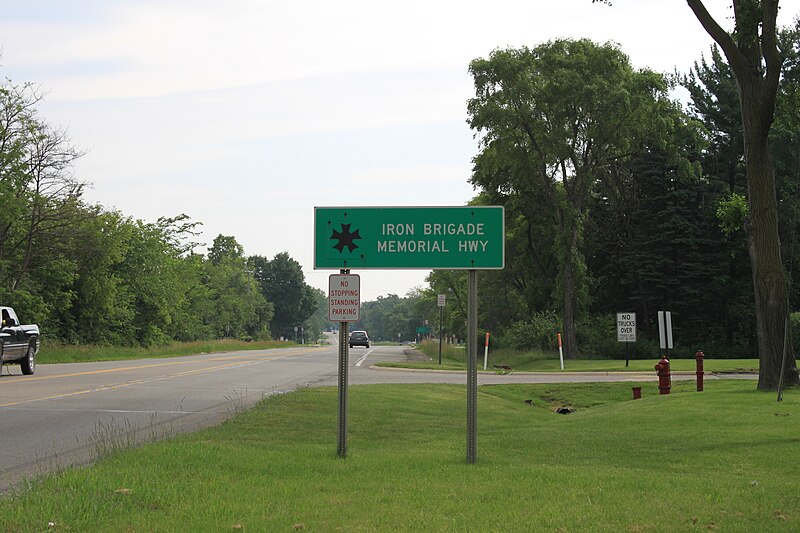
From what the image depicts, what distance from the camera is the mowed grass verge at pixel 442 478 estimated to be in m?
7.25

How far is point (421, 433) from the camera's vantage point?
1399cm

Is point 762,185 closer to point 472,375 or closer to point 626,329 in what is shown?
point 472,375

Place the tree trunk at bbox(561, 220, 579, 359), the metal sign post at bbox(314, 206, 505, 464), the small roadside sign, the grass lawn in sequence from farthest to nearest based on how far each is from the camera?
the tree trunk at bbox(561, 220, 579, 359)
the grass lawn
the small roadside sign
the metal sign post at bbox(314, 206, 505, 464)

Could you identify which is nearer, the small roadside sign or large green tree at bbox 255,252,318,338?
the small roadside sign

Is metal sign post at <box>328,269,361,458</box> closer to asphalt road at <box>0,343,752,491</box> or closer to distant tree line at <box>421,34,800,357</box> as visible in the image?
asphalt road at <box>0,343,752,491</box>

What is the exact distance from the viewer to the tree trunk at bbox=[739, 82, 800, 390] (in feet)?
66.1

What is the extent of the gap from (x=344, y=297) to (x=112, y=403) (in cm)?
972

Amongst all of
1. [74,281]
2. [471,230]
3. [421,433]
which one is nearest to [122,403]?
[421,433]

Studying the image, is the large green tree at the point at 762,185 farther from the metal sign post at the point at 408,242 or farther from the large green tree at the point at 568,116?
the large green tree at the point at 568,116

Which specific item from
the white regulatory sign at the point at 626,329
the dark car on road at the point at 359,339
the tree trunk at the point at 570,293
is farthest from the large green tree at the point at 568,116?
the dark car on road at the point at 359,339

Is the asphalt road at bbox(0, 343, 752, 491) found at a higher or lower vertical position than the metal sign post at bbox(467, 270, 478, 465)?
lower

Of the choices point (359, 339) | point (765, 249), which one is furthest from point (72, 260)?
point (765, 249)

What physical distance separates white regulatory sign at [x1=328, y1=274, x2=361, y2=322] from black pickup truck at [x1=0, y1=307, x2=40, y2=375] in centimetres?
1806

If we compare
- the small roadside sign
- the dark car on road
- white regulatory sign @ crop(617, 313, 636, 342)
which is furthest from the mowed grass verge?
the dark car on road
